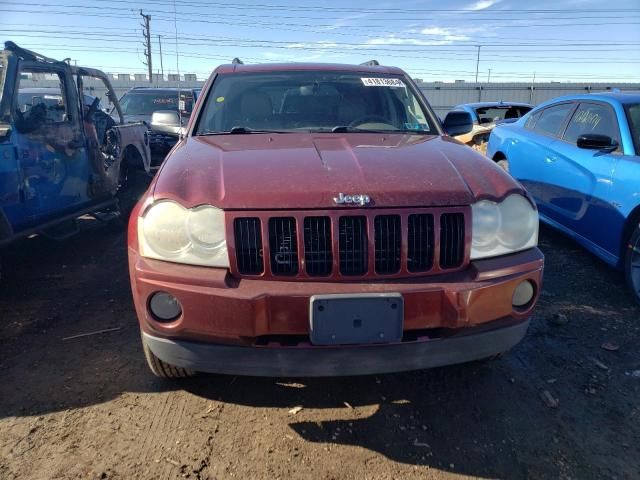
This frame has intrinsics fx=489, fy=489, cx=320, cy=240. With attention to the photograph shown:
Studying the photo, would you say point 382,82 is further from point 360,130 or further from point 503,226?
point 503,226

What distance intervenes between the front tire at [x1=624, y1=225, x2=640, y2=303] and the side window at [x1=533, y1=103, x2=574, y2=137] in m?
1.81

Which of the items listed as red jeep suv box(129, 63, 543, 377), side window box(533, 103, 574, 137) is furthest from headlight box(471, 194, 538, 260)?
side window box(533, 103, 574, 137)

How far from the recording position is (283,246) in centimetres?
218

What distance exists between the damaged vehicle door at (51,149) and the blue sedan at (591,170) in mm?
4823

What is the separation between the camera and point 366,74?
3.94 metres

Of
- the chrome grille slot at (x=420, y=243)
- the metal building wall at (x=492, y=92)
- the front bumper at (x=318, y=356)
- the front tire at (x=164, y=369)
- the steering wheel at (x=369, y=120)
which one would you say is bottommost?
the front tire at (x=164, y=369)

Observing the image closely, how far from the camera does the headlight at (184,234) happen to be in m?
2.17

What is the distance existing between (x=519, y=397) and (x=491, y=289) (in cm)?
92

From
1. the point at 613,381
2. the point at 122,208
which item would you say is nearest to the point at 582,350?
the point at 613,381

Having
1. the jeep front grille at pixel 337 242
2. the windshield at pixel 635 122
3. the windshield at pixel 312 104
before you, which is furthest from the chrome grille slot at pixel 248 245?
the windshield at pixel 635 122

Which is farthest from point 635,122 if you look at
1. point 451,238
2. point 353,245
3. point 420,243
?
point 353,245

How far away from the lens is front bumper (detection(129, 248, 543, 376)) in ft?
6.89

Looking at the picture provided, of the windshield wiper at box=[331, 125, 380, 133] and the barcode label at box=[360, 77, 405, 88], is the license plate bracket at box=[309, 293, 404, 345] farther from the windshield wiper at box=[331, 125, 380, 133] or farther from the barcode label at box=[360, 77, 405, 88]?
the barcode label at box=[360, 77, 405, 88]

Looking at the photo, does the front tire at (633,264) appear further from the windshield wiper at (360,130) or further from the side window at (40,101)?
the side window at (40,101)
